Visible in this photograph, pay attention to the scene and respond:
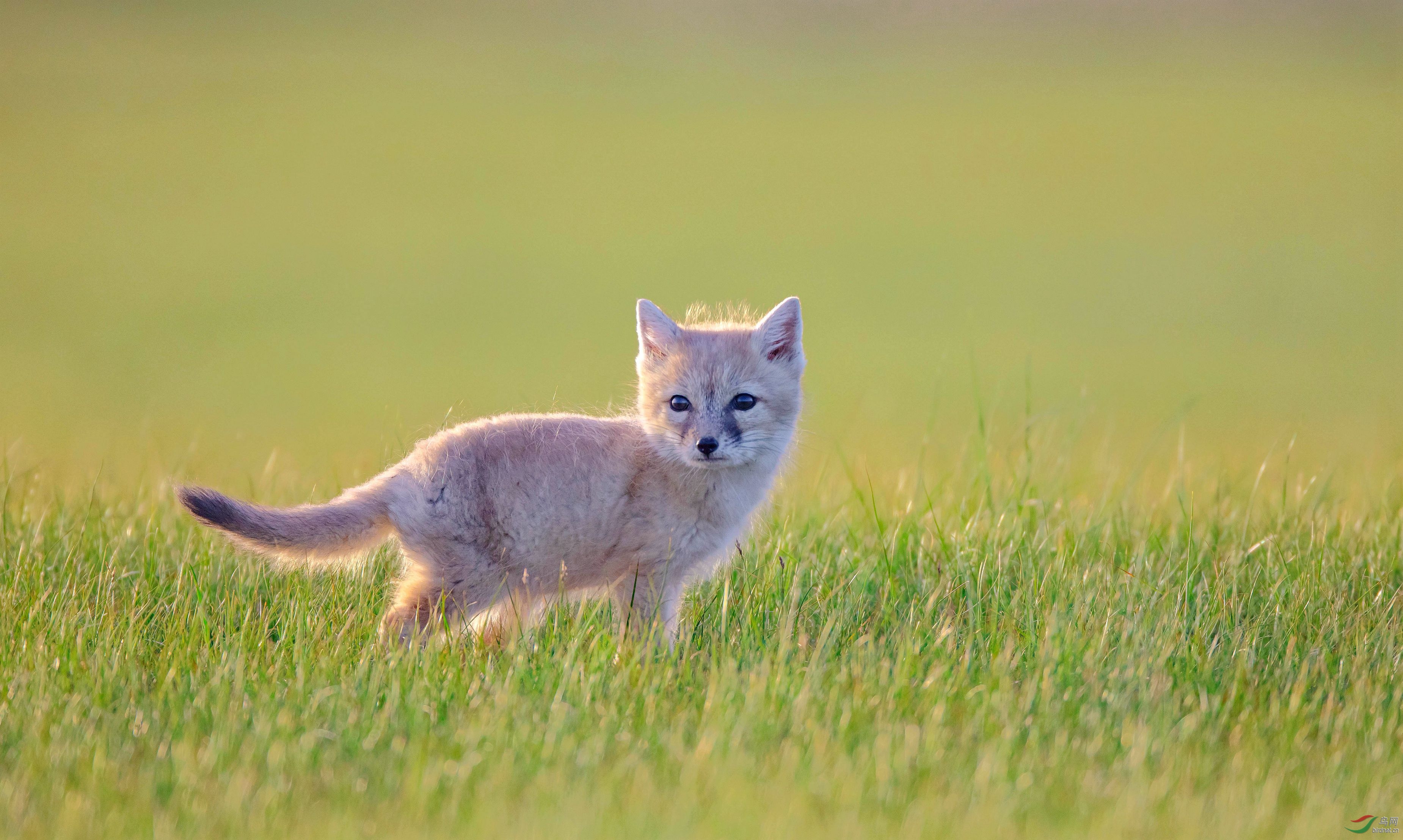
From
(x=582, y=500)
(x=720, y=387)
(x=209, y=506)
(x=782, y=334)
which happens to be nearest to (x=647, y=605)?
(x=582, y=500)

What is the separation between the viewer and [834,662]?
369cm

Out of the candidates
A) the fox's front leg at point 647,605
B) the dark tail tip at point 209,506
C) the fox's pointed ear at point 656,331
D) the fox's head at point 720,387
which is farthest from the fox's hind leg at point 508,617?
the fox's pointed ear at point 656,331

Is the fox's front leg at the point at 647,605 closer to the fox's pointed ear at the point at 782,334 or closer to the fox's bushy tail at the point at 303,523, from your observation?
the fox's bushy tail at the point at 303,523

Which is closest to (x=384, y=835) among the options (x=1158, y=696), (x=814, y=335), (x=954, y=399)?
(x=1158, y=696)

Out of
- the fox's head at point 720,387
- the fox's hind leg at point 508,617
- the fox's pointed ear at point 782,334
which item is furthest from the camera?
the fox's pointed ear at point 782,334

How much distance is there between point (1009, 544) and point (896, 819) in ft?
7.05

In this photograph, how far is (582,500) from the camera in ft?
14.0

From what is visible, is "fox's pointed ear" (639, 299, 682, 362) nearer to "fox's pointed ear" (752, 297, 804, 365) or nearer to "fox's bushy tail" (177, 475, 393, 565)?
"fox's pointed ear" (752, 297, 804, 365)

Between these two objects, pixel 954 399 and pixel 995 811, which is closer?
pixel 995 811

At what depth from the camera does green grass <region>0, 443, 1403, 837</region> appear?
2.77 meters

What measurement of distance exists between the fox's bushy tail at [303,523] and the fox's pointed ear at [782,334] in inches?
69.4

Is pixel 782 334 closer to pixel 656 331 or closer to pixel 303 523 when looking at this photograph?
pixel 656 331

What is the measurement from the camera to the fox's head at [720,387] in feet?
14.4

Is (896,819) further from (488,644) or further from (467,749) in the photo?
(488,644)
